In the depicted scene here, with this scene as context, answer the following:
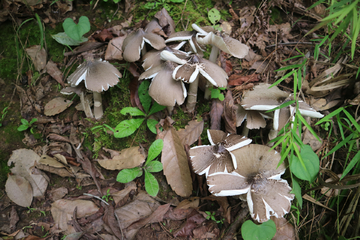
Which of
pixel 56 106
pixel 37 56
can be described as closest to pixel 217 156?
pixel 56 106

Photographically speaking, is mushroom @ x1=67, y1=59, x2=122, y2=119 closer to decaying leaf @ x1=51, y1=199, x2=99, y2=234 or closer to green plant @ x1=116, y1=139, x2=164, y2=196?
green plant @ x1=116, y1=139, x2=164, y2=196

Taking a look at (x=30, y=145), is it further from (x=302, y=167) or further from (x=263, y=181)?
(x=302, y=167)

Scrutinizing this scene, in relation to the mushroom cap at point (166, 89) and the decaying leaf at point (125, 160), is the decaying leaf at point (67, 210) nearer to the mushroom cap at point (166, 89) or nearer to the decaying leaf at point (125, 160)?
the decaying leaf at point (125, 160)

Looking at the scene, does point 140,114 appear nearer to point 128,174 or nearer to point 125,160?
point 125,160

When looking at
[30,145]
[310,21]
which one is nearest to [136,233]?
[30,145]

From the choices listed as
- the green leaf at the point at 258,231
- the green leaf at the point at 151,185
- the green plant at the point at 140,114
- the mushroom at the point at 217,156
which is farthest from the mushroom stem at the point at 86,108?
the green leaf at the point at 258,231

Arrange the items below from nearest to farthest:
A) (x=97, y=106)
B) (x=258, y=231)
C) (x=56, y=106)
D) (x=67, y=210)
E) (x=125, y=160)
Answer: (x=258, y=231) → (x=67, y=210) → (x=125, y=160) → (x=97, y=106) → (x=56, y=106)
